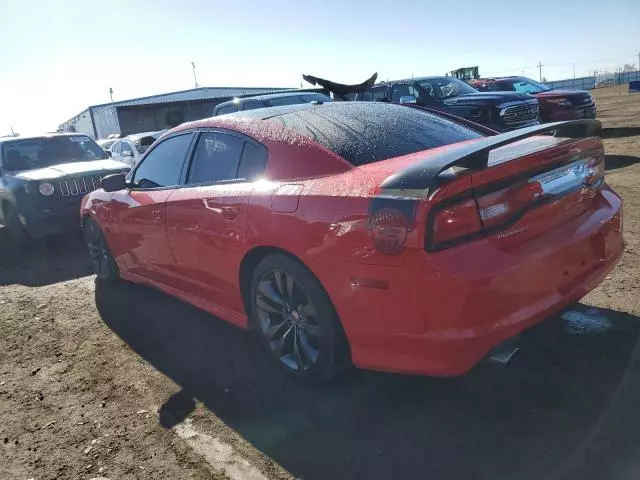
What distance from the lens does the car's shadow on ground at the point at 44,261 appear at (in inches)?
251

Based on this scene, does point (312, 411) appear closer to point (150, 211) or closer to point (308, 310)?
point (308, 310)

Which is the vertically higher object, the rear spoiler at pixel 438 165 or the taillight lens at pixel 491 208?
the rear spoiler at pixel 438 165

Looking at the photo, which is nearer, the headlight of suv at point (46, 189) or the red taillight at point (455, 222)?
the red taillight at point (455, 222)

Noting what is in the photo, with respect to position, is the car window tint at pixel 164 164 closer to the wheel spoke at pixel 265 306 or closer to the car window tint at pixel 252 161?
the car window tint at pixel 252 161

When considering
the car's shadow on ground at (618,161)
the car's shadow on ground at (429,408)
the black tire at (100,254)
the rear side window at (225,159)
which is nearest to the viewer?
the car's shadow on ground at (429,408)

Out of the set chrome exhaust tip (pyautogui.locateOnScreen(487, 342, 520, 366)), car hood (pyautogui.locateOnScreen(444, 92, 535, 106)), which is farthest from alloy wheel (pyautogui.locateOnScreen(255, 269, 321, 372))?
car hood (pyautogui.locateOnScreen(444, 92, 535, 106))

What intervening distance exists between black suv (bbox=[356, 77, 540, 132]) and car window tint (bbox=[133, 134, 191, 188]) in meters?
6.67

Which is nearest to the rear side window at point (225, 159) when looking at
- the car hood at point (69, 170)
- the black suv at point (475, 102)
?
the car hood at point (69, 170)

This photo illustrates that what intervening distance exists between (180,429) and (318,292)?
1.08m

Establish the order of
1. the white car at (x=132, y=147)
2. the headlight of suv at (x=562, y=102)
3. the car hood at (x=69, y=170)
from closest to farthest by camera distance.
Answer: the car hood at (x=69, y=170) → the headlight of suv at (x=562, y=102) → the white car at (x=132, y=147)

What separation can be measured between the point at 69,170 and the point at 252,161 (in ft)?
18.3

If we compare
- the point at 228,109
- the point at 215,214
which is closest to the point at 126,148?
the point at 228,109

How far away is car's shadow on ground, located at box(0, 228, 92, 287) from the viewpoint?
6387 millimetres

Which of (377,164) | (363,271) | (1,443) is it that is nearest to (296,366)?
(363,271)
